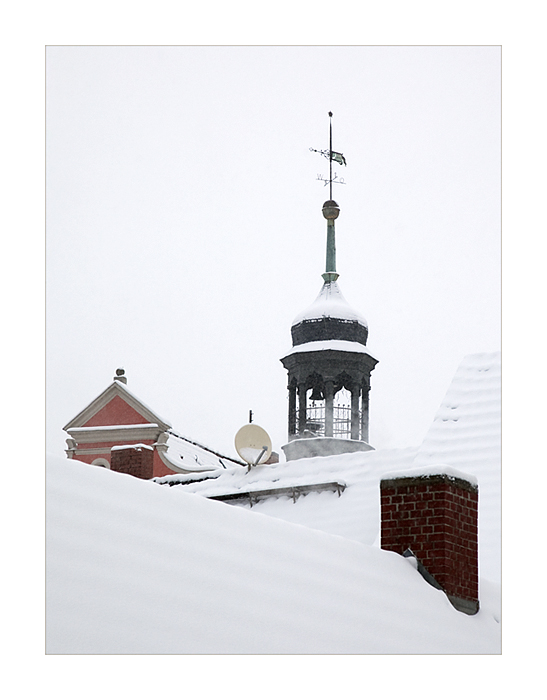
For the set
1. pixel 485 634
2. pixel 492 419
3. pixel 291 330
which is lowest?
A: pixel 485 634

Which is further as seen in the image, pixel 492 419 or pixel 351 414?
pixel 351 414

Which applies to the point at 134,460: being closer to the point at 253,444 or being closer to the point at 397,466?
the point at 253,444

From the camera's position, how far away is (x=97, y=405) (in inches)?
1105

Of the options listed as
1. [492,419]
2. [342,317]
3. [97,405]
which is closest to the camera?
[492,419]

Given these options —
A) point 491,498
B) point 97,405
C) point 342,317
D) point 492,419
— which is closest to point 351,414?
point 342,317

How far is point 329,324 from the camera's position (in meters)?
34.2

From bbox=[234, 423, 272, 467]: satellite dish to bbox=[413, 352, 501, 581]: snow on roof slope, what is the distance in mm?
3256

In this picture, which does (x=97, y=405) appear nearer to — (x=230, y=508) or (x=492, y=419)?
(x=492, y=419)

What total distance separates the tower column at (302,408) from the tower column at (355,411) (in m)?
1.33

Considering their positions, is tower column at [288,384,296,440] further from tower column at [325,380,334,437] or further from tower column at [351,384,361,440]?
tower column at [351,384,361,440]

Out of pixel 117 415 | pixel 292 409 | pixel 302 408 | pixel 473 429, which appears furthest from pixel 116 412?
pixel 473 429

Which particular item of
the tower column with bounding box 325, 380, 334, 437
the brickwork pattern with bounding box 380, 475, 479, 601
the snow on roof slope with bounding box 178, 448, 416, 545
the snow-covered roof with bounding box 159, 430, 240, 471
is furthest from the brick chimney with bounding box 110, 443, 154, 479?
the brickwork pattern with bounding box 380, 475, 479, 601

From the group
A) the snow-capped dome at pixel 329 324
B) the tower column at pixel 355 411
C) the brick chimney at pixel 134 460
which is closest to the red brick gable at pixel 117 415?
the brick chimney at pixel 134 460

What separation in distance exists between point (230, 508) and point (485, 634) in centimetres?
220
